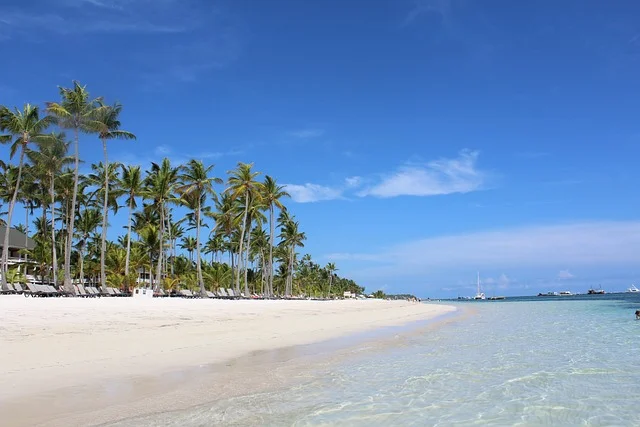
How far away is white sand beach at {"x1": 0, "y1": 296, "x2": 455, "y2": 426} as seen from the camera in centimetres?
643

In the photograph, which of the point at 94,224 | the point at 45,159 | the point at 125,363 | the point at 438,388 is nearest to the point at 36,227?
the point at 94,224

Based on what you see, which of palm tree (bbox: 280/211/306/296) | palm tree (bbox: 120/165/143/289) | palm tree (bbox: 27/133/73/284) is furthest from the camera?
palm tree (bbox: 280/211/306/296)

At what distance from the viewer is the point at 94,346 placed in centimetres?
1061

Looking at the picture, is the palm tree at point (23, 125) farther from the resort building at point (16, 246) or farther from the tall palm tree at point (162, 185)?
the resort building at point (16, 246)

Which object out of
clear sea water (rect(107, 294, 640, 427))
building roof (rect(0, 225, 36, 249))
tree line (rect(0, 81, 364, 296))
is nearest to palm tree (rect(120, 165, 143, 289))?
tree line (rect(0, 81, 364, 296))

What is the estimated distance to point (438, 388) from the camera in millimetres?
8023

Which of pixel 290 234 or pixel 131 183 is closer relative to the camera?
pixel 131 183

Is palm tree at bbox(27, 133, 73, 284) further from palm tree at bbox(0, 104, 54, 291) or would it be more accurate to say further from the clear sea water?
the clear sea water

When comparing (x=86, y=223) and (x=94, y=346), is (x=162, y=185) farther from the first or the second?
(x=94, y=346)

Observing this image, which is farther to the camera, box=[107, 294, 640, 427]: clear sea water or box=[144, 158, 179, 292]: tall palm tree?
box=[144, 158, 179, 292]: tall palm tree

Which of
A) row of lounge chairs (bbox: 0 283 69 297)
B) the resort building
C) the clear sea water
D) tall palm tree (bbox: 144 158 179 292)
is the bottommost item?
the clear sea water

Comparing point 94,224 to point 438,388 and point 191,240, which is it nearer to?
point 191,240

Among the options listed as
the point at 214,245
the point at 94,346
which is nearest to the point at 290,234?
Answer: the point at 214,245

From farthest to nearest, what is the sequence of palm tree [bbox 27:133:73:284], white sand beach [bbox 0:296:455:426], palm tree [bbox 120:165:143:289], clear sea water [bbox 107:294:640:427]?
palm tree [bbox 120:165:143:289], palm tree [bbox 27:133:73:284], white sand beach [bbox 0:296:455:426], clear sea water [bbox 107:294:640:427]
